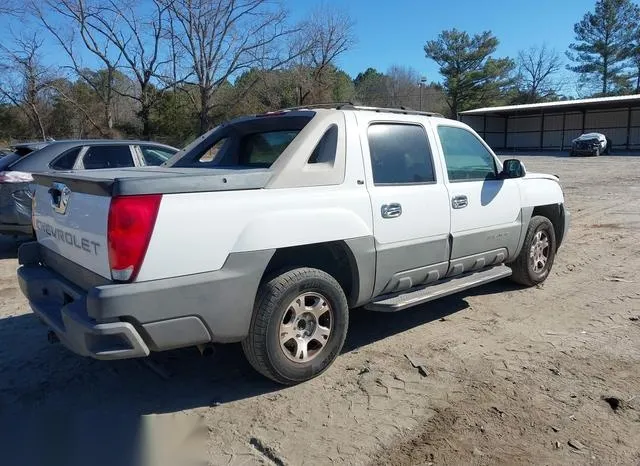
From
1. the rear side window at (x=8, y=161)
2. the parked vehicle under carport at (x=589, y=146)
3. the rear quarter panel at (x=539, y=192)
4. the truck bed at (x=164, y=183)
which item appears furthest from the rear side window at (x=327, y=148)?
the parked vehicle under carport at (x=589, y=146)

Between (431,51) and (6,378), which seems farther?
(431,51)

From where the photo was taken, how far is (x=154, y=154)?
8562 mm

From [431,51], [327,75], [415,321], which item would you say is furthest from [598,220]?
[431,51]

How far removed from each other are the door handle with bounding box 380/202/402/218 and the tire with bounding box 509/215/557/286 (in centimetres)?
217

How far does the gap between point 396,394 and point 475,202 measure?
2.13m

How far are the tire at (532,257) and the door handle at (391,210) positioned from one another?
2.17 metres

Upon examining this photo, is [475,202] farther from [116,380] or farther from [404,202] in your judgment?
[116,380]

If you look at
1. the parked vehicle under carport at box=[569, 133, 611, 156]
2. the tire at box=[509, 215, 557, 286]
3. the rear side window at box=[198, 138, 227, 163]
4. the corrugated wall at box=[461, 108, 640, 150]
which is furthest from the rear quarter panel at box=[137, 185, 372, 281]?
the corrugated wall at box=[461, 108, 640, 150]

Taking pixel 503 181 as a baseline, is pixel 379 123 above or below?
above

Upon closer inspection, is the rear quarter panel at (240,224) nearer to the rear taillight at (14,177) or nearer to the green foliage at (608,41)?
the rear taillight at (14,177)

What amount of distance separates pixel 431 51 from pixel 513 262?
217 ft

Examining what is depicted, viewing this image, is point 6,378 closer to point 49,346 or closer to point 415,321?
point 49,346

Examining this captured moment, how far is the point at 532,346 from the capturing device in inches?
172

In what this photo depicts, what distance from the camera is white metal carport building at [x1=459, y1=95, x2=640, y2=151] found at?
41906 mm
